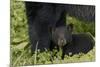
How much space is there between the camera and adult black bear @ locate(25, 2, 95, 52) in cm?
204

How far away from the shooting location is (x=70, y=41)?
2197 millimetres

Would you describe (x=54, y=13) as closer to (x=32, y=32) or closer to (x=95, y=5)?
(x=32, y=32)

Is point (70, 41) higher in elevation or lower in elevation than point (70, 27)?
lower

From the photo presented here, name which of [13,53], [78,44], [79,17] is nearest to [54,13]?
[79,17]

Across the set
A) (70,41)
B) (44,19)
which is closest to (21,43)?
(44,19)

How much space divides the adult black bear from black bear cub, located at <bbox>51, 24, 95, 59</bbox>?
6 centimetres

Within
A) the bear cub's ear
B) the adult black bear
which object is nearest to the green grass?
the adult black bear

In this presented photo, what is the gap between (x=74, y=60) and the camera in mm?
2211

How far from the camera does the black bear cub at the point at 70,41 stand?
2.14 meters

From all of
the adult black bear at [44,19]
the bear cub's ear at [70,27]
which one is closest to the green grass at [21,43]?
the adult black bear at [44,19]

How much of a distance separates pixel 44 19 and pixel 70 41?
1.26ft

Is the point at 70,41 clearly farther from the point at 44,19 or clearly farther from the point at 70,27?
the point at 44,19

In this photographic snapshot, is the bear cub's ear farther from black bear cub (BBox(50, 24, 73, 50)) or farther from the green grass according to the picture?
the green grass

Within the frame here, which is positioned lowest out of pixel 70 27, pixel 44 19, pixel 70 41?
pixel 70 41
